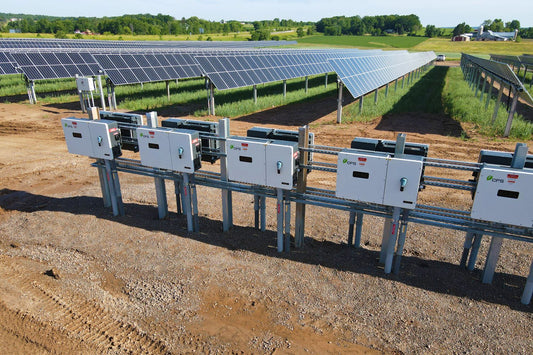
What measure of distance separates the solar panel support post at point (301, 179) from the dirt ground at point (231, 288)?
37 cm

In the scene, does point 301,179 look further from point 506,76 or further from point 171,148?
point 506,76

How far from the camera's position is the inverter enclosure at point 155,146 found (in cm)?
738

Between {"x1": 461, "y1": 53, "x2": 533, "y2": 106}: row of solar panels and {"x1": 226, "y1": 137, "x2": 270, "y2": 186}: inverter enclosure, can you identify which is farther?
{"x1": 461, "y1": 53, "x2": 533, "y2": 106}: row of solar panels

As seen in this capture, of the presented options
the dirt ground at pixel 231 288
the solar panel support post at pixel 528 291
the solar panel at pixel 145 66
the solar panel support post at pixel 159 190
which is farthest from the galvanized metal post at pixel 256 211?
the solar panel at pixel 145 66

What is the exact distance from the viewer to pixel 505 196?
17.7 ft

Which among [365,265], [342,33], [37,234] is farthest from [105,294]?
[342,33]

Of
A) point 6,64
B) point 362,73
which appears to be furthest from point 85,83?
point 362,73

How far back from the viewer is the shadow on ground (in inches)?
240

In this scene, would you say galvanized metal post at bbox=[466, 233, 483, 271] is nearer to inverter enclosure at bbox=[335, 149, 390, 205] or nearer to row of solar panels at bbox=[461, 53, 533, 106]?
inverter enclosure at bbox=[335, 149, 390, 205]

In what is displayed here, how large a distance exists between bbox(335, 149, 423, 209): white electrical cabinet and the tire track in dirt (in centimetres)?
384

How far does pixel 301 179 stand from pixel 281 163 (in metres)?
0.72

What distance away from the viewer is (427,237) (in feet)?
25.9

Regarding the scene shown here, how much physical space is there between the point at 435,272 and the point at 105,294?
19.2 ft

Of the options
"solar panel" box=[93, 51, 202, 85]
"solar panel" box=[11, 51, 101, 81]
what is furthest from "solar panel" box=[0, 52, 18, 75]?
"solar panel" box=[93, 51, 202, 85]
